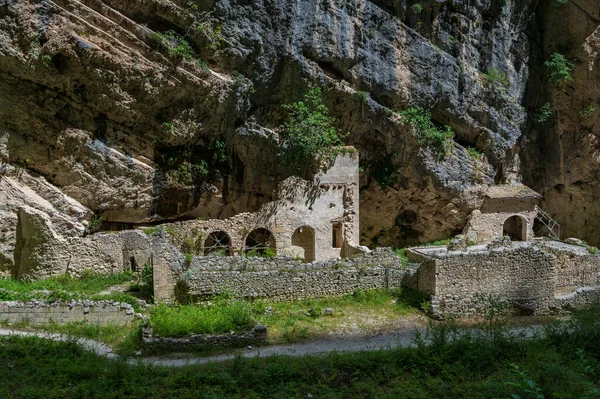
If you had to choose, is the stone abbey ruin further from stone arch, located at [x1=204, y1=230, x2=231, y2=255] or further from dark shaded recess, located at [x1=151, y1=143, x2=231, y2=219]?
dark shaded recess, located at [x1=151, y1=143, x2=231, y2=219]

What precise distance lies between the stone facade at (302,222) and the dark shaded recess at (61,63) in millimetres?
5932

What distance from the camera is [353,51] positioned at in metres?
19.9

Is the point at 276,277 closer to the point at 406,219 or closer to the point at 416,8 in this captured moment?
the point at 406,219

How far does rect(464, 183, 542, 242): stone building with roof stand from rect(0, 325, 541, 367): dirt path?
1098 centimetres

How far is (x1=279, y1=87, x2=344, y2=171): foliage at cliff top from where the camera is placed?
1911 centimetres

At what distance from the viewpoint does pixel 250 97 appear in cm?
1877

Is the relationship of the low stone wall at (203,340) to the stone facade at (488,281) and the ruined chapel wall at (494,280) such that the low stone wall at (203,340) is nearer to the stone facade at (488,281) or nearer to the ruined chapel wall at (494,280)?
the stone facade at (488,281)

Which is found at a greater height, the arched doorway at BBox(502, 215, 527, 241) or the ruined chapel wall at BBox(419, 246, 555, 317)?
the arched doorway at BBox(502, 215, 527, 241)

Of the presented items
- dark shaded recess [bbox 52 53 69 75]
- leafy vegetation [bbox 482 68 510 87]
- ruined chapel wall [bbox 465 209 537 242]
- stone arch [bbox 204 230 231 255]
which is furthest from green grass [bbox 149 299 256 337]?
leafy vegetation [bbox 482 68 510 87]

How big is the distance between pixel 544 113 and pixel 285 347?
19.2 meters

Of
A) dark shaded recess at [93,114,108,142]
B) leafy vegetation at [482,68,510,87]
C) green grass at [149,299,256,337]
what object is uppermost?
leafy vegetation at [482,68,510,87]

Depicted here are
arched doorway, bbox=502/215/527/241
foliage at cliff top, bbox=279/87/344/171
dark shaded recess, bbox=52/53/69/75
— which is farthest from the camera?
arched doorway, bbox=502/215/527/241

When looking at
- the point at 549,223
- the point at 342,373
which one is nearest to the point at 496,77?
the point at 549,223

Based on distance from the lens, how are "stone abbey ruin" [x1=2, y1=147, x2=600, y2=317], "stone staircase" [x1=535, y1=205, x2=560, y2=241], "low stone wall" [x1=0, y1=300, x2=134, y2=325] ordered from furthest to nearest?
1. "stone staircase" [x1=535, y1=205, x2=560, y2=241]
2. "stone abbey ruin" [x1=2, y1=147, x2=600, y2=317]
3. "low stone wall" [x1=0, y1=300, x2=134, y2=325]
